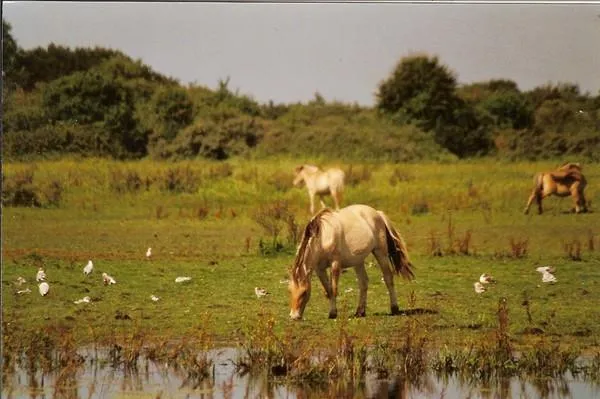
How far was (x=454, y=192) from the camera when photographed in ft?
47.4

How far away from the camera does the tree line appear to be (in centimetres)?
1388

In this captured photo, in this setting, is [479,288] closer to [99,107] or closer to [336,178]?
[336,178]

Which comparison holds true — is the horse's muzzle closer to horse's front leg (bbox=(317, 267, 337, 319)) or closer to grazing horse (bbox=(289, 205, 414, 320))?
grazing horse (bbox=(289, 205, 414, 320))

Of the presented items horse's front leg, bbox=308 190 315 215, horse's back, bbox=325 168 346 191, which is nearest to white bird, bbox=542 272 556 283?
horse's back, bbox=325 168 346 191

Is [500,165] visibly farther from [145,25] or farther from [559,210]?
[145,25]

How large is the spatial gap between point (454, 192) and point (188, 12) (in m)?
3.52

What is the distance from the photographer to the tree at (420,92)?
546 inches

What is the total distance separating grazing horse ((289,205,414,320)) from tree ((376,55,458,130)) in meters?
1.87

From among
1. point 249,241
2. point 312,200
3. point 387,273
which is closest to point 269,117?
point 312,200

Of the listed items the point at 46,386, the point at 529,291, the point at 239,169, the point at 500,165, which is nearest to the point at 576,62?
the point at 500,165

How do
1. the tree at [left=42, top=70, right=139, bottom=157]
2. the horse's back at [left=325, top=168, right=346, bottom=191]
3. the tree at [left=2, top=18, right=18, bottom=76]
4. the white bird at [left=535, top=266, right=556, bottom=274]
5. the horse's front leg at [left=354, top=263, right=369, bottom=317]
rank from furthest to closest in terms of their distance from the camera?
the horse's back at [left=325, top=168, right=346, bottom=191]
the tree at [left=42, top=70, right=139, bottom=157]
the white bird at [left=535, top=266, right=556, bottom=274]
the tree at [left=2, top=18, right=18, bottom=76]
the horse's front leg at [left=354, top=263, right=369, bottom=317]

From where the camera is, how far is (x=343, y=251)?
12234mm

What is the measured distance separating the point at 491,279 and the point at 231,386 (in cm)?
387

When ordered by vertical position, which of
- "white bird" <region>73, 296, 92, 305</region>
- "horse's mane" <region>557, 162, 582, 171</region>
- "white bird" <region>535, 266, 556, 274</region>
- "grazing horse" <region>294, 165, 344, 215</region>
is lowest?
"white bird" <region>73, 296, 92, 305</region>
